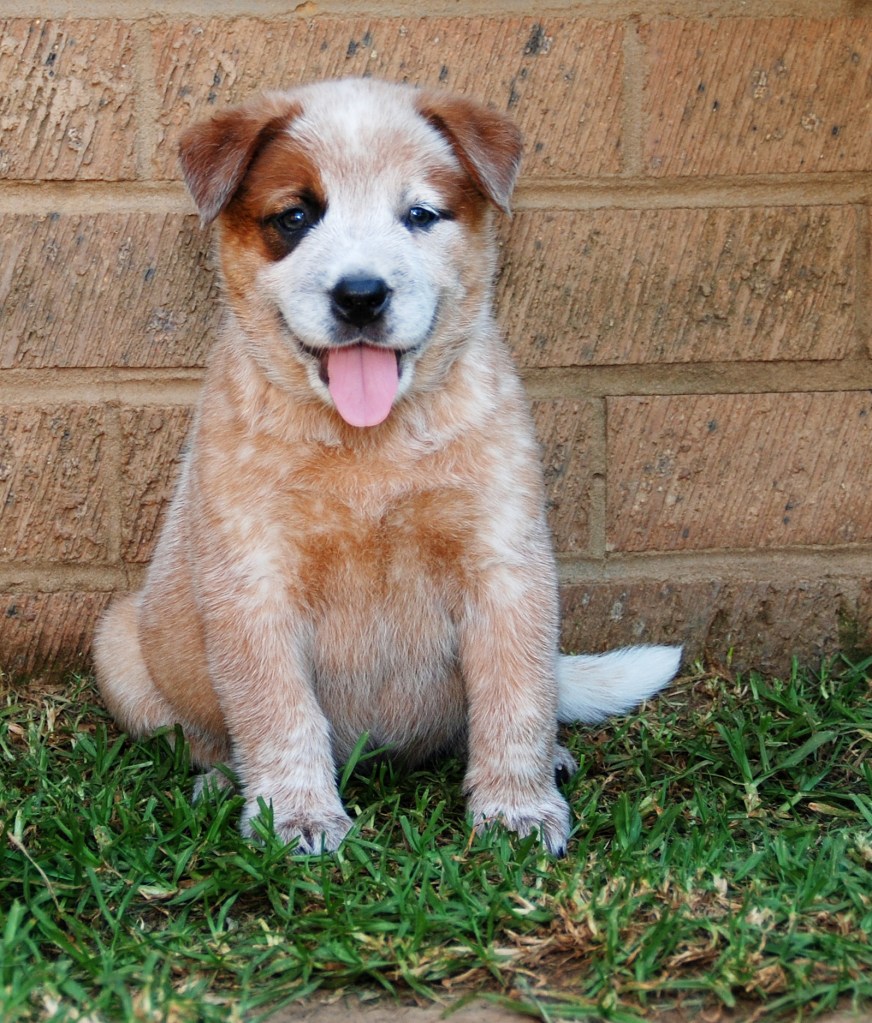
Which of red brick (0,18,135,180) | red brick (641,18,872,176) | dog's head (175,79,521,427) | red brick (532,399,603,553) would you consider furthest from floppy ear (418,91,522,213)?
red brick (0,18,135,180)

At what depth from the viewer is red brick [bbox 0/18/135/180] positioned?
321cm

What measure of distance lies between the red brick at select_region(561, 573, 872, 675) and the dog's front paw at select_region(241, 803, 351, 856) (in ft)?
3.86

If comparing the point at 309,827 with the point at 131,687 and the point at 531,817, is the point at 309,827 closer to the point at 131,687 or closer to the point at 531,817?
the point at 531,817

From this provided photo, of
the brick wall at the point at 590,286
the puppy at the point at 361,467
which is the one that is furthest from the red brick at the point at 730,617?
the puppy at the point at 361,467

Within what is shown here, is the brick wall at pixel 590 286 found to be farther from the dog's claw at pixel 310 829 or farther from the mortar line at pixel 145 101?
the dog's claw at pixel 310 829

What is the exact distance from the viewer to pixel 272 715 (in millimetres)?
2605

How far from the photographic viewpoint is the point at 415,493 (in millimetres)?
2621

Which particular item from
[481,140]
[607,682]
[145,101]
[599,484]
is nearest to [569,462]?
[599,484]

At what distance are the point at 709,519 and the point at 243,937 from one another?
1.83 meters

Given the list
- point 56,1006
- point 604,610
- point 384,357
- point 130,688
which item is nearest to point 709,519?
point 604,610

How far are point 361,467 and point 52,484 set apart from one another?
115 centimetres

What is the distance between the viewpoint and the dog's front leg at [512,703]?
263 centimetres

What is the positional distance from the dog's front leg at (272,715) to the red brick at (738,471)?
118 cm

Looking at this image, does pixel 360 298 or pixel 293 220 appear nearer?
pixel 360 298
